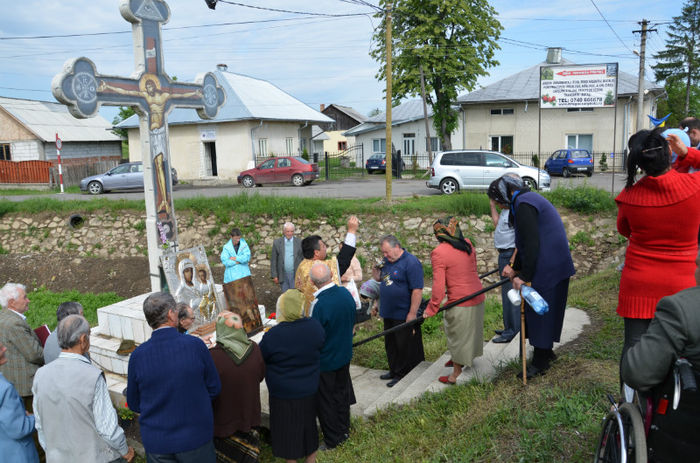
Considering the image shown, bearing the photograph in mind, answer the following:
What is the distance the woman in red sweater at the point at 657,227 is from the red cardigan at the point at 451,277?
190 centimetres

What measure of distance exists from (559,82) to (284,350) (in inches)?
443

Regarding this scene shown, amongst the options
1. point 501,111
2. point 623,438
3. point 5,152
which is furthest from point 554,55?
point 5,152

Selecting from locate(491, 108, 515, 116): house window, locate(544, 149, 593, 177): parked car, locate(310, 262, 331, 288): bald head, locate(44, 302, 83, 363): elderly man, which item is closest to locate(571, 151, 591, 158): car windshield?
locate(544, 149, 593, 177): parked car

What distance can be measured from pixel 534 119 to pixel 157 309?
93.5 feet

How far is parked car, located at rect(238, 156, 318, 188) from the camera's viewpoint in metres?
21.1

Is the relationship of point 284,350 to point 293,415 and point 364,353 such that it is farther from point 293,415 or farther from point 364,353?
point 364,353

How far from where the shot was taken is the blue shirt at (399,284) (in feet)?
17.4

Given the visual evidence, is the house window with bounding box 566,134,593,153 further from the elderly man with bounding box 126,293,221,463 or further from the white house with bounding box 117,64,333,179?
the elderly man with bounding box 126,293,221,463

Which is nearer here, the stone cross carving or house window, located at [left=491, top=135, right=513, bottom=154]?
the stone cross carving

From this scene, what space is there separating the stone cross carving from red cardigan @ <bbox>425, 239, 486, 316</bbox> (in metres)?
3.28

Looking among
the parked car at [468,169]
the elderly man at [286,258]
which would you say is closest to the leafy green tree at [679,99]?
the parked car at [468,169]

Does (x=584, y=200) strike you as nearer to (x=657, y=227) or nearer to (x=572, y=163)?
(x=657, y=227)

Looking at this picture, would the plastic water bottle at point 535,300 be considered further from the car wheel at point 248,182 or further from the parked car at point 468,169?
the car wheel at point 248,182

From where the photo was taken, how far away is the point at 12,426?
325cm
